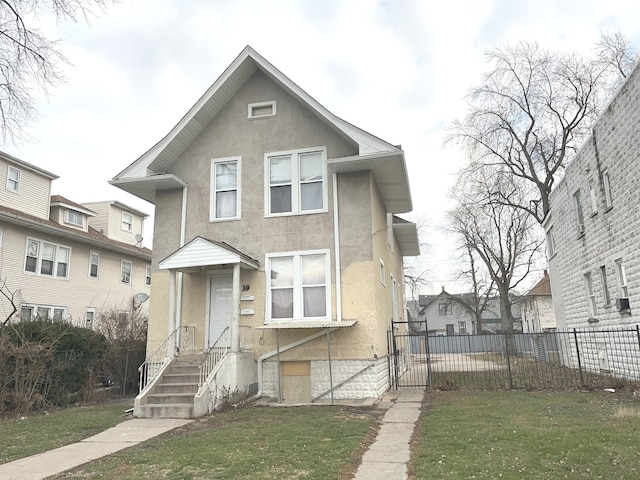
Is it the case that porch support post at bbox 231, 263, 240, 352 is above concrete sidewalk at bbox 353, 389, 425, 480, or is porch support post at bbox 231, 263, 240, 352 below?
above

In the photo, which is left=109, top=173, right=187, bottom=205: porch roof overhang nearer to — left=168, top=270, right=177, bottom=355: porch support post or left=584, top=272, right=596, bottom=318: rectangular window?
left=168, top=270, right=177, bottom=355: porch support post

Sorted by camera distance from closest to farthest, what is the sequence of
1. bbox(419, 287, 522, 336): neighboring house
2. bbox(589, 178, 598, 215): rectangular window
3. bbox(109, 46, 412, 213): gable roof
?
bbox(109, 46, 412, 213): gable roof
bbox(589, 178, 598, 215): rectangular window
bbox(419, 287, 522, 336): neighboring house

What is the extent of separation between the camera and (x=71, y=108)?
998 centimetres

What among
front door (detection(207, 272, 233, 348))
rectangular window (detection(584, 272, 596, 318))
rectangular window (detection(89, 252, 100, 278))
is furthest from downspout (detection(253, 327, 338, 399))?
rectangular window (detection(89, 252, 100, 278))

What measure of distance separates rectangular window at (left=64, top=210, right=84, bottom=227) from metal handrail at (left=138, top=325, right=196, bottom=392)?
14371 mm

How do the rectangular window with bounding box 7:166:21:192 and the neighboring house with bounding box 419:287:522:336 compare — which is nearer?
the rectangular window with bounding box 7:166:21:192

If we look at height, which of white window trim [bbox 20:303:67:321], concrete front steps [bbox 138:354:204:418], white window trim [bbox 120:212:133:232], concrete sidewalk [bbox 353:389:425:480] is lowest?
concrete sidewalk [bbox 353:389:425:480]

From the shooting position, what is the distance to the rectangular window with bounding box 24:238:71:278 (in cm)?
2046

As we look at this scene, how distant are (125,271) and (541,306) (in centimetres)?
3194

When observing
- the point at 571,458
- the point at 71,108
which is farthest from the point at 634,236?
the point at 71,108

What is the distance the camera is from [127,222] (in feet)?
96.3

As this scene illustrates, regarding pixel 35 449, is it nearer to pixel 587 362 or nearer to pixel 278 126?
pixel 278 126

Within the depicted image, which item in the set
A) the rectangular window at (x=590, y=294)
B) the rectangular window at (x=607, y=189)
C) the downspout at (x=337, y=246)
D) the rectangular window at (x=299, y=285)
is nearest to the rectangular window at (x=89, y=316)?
the rectangular window at (x=299, y=285)

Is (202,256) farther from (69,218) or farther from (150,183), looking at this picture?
(69,218)
